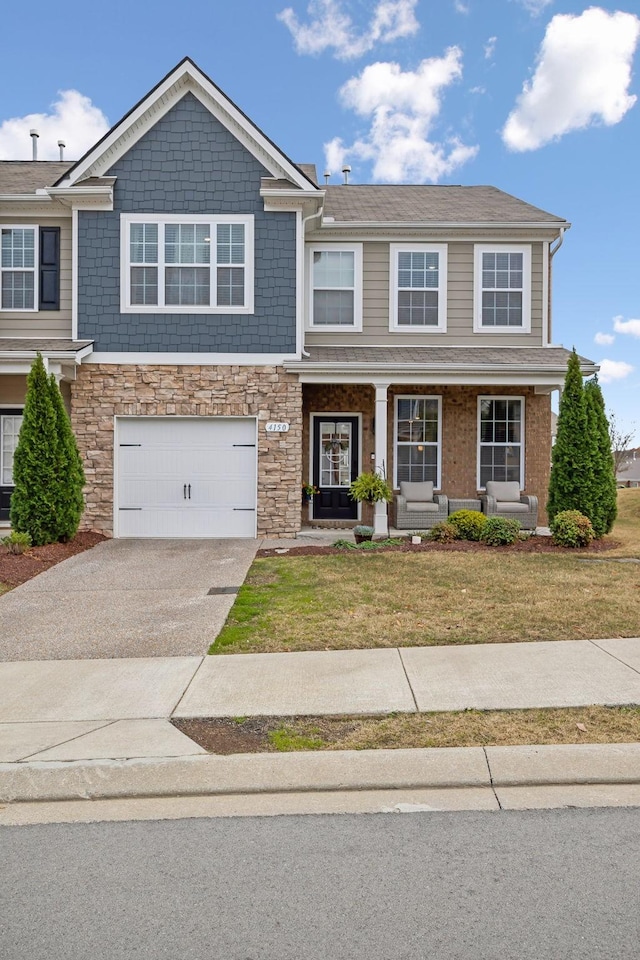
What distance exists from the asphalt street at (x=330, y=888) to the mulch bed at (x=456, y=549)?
8.29m

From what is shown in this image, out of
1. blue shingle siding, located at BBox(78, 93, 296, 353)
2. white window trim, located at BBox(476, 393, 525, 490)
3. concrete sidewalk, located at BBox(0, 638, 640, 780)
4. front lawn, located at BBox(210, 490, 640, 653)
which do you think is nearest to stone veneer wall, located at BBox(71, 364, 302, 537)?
blue shingle siding, located at BBox(78, 93, 296, 353)

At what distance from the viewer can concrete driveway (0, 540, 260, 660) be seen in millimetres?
6777

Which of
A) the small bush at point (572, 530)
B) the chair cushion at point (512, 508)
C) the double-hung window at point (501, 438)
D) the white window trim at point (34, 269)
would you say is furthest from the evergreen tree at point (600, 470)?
the white window trim at point (34, 269)

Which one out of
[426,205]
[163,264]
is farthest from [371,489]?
[426,205]

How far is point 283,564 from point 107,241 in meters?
7.44

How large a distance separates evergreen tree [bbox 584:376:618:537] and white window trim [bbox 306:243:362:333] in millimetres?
5108

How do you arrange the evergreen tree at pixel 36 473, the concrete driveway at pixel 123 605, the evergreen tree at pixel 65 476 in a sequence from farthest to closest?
the evergreen tree at pixel 65 476
the evergreen tree at pixel 36 473
the concrete driveway at pixel 123 605

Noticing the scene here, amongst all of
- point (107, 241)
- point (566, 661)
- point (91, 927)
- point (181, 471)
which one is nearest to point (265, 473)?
point (181, 471)

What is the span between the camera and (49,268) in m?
14.4

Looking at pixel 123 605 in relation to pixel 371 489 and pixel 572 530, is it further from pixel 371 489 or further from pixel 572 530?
pixel 572 530

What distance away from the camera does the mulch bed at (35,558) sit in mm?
9992

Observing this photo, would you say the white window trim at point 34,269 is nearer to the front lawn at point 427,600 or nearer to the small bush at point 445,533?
the front lawn at point 427,600

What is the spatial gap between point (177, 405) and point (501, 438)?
7.19 m

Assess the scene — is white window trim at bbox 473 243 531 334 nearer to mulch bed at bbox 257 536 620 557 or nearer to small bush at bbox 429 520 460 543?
small bush at bbox 429 520 460 543
